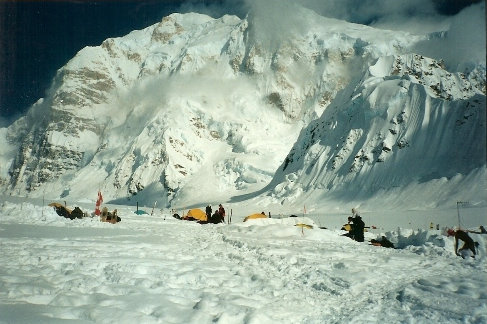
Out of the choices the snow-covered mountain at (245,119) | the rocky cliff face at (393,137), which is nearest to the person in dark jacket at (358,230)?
the rocky cliff face at (393,137)

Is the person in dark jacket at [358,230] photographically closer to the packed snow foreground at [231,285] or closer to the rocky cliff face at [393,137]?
the packed snow foreground at [231,285]

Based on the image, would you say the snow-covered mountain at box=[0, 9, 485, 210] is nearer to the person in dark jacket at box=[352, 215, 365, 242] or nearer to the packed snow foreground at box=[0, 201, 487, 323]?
the person in dark jacket at box=[352, 215, 365, 242]

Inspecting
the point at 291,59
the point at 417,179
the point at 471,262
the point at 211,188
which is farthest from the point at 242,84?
the point at 471,262

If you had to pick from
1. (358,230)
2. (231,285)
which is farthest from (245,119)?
(231,285)

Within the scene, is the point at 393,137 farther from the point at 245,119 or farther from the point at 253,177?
the point at 245,119

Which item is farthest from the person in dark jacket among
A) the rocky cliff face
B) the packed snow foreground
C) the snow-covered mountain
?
the snow-covered mountain

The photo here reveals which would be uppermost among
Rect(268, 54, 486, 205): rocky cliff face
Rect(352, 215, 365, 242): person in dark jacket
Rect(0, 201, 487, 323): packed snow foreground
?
Rect(268, 54, 486, 205): rocky cliff face

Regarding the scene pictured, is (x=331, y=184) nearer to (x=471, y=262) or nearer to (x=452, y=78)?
(x=452, y=78)
